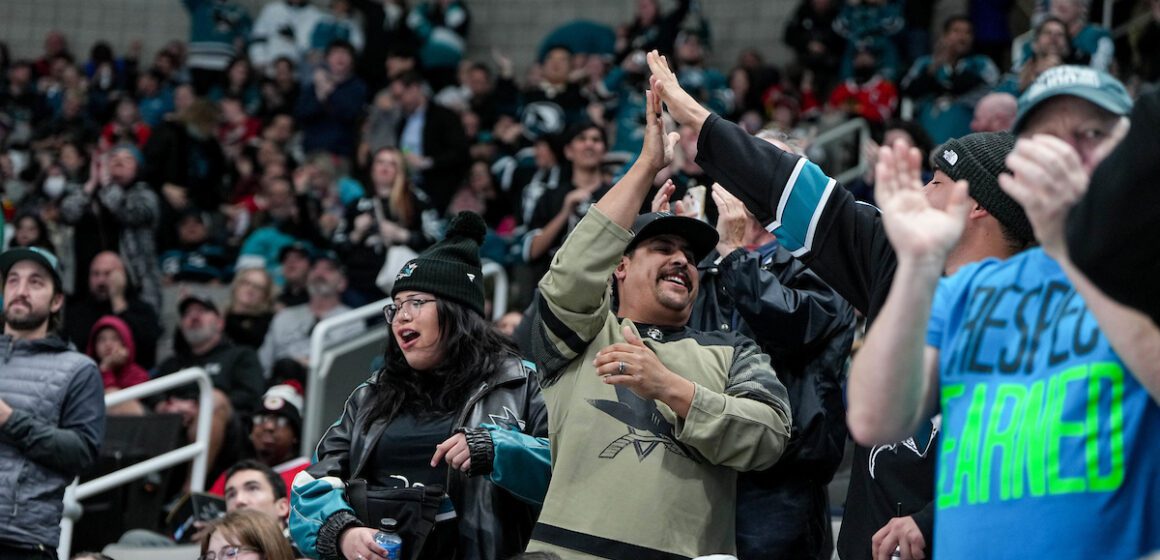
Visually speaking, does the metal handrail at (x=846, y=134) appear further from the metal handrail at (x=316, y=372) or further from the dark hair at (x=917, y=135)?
the metal handrail at (x=316, y=372)

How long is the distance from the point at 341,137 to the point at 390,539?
36.3 feet

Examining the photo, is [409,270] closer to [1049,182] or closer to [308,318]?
[1049,182]

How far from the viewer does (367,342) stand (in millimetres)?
8828

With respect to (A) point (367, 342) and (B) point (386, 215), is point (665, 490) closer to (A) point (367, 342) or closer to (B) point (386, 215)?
(A) point (367, 342)

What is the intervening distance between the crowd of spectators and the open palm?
2800mm

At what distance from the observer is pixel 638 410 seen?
13.2ft

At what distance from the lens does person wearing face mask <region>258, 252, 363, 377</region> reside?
32.0 ft

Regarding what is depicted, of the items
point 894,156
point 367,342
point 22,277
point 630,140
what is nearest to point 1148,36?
point 630,140

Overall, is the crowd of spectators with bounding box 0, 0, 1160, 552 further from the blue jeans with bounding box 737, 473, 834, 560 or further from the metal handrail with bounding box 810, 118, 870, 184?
the blue jeans with bounding box 737, 473, 834, 560

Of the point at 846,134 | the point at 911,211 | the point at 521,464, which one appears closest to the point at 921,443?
the point at 521,464

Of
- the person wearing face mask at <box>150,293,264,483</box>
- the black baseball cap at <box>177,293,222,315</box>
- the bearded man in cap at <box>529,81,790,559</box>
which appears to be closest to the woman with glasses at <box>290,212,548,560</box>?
the bearded man in cap at <box>529,81,790,559</box>

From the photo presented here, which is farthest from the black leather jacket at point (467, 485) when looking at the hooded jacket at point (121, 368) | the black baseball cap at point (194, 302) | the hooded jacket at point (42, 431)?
the black baseball cap at point (194, 302)

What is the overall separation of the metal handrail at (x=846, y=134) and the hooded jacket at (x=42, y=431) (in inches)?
253

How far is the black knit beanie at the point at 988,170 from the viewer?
309 centimetres
